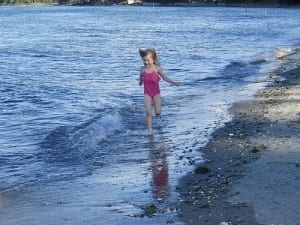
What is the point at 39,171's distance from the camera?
30.8 feet

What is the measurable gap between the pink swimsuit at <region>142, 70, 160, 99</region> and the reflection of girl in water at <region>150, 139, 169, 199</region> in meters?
1.16

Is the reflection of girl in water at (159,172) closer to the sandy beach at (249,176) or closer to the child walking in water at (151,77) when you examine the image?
the sandy beach at (249,176)

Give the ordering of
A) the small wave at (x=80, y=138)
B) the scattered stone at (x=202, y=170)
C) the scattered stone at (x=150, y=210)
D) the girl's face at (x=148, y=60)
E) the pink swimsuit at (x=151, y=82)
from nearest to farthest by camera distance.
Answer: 1. the scattered stone at (x=150, y=210)
2. the scattered stone at (x=202, y=170)
3. the small wave at (x=80, y=138)
4. the girl's face at (x=148, y=60)
5. the pink swimsuit at (x=151, y=82)

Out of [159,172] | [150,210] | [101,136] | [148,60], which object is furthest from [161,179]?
[101,136]

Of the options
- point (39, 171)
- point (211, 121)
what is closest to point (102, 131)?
point (211, 121)

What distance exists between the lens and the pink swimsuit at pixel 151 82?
447 inches

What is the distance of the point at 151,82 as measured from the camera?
1145 cm

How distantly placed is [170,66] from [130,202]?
2192 cm

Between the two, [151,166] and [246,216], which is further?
[151,166]

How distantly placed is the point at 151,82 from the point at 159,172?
3.02 m

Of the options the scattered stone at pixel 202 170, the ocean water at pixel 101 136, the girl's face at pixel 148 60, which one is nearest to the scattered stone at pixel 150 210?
the ocean water at pixel 101 136

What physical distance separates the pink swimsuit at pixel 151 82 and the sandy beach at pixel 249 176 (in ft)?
4.91

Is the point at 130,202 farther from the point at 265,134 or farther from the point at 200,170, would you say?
the point at 265,134

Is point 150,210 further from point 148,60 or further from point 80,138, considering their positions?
point 80,138
